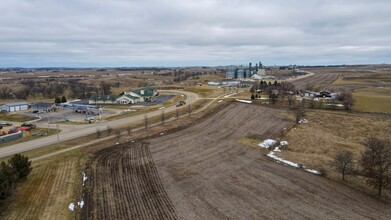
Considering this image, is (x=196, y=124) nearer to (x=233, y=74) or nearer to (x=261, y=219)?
(x=261, y=219)

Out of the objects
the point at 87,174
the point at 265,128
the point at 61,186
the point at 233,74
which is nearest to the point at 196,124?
the point at 265,128

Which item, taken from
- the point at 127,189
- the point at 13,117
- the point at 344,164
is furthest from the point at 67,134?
the point at 344,164

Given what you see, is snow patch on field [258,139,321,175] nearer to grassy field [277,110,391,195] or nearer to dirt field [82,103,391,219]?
grassy field [277,110,391,195]

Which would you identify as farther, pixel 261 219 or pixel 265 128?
pixel 265 128

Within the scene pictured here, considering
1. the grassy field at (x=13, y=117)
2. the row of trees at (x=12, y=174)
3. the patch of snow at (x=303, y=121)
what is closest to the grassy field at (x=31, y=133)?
the grassy field at (x=13, y=117)

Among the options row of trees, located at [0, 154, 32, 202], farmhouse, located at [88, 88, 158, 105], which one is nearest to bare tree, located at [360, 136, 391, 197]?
row of trees, located at [0, 154, 32, 202]

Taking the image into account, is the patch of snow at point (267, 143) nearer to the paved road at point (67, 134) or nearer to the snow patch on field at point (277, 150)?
the snow patch on field at point (277, 150)
